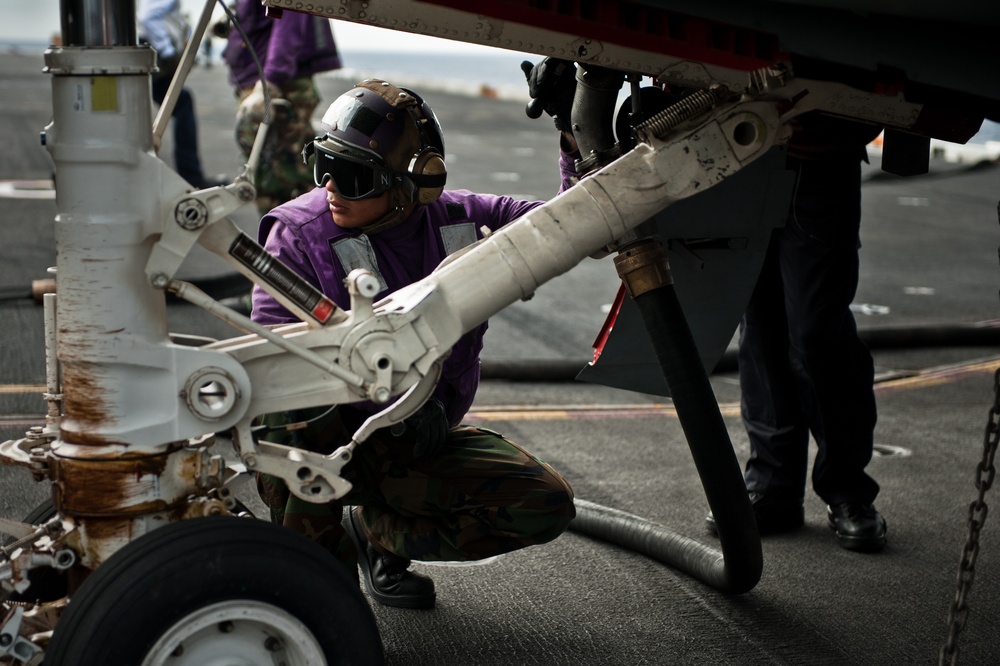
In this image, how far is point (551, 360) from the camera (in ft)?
16.7

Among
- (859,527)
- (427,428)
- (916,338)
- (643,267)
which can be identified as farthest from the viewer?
(916,338)

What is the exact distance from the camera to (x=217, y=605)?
1852 millimetres

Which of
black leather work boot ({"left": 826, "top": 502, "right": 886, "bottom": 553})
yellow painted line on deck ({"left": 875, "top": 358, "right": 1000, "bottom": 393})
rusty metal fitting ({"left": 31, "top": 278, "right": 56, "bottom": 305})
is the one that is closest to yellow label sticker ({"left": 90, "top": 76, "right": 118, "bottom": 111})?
black leather work boot ({"left": 826, "top": 502, "right": 886, "bottom": 553})

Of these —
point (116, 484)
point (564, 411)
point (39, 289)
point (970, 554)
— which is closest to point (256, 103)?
point (39, 289)

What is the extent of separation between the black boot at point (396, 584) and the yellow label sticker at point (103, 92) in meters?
1.40

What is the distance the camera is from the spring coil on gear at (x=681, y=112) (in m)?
2.16

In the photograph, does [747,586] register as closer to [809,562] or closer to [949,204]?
[809,562]

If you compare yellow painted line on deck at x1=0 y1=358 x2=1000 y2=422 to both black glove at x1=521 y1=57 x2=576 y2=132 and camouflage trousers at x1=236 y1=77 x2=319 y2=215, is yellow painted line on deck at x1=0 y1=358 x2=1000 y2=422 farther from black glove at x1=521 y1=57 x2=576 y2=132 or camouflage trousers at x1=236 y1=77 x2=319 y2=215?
black glove at x1=521 y1=57 x2=576 y2=132

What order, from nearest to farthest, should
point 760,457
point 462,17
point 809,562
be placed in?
point 462,17 → point 809,562 → point 760,457

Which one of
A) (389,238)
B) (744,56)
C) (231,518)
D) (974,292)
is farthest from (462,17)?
(974,292)

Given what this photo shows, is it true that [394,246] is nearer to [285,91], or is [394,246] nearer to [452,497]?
[452,497]

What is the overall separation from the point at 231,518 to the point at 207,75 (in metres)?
30.9

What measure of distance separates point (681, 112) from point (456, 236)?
0.78 metres

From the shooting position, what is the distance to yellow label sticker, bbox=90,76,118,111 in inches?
73.4
